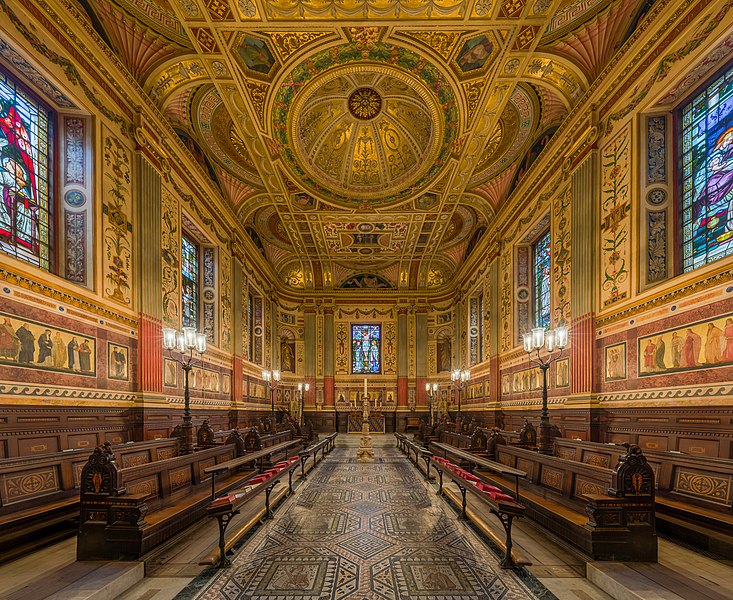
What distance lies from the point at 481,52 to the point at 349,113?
489 cm

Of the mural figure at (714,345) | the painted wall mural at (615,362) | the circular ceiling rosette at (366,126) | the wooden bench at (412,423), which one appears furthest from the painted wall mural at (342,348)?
the mural figure at (714,345)

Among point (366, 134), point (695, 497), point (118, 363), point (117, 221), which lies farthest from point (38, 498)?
point (366, 134)

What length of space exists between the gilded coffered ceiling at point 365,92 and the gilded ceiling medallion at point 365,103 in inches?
1.8

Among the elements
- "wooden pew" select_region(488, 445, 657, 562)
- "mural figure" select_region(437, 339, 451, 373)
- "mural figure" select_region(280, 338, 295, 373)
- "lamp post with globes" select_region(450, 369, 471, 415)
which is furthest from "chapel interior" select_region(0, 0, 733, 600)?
"mural figure" select_region(437, 339, 451, 373)

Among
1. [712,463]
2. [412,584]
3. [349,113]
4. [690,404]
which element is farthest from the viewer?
[349,113]

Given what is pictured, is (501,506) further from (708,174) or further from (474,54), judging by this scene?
(474,54)

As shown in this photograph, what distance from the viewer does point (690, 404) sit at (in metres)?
5.91

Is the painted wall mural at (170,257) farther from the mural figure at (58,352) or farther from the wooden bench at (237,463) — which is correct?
the wooden bench at (237,463)

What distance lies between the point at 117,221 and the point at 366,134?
864cm

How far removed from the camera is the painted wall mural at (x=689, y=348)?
5.53 metres

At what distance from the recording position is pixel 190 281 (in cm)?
1284

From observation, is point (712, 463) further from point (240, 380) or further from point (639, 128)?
point (240, 380)

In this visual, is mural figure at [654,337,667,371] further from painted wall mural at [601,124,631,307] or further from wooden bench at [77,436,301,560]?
wooden bench at [77,436,301,560]

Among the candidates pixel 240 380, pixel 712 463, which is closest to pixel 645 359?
pixel 712 463
